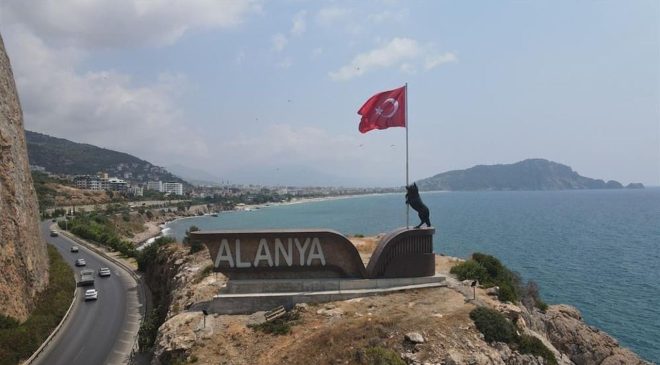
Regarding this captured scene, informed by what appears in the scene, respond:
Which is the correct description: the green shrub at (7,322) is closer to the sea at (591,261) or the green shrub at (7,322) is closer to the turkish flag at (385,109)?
the turkish flag at (385,109)

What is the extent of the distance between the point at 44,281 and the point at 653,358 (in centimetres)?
5478

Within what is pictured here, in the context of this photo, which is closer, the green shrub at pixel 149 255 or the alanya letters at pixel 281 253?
the alanya letters at pixel 281 253

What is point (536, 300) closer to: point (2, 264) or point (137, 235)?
point (2, 264)

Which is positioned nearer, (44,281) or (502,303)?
(502,303)

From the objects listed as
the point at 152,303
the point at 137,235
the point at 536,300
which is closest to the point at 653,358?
the point at 536,300

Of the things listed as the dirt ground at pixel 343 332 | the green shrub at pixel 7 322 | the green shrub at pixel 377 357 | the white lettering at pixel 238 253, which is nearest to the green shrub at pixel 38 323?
the green shrub at pixel 7 322

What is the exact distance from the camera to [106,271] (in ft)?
173

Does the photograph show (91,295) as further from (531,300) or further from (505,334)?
(531,300)

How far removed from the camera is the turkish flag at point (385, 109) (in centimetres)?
2894

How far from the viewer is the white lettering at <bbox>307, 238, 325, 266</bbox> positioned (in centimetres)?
2712

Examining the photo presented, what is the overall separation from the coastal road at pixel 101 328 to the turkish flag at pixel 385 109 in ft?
74.9

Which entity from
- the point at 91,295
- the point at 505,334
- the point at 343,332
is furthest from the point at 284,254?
the point at 91,295

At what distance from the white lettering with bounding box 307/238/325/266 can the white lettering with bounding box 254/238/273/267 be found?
2438mm

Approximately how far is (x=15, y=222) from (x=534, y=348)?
3723cm
